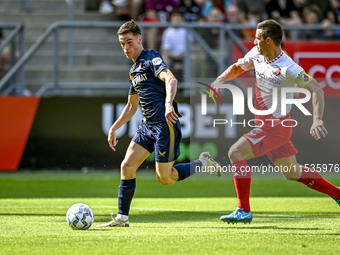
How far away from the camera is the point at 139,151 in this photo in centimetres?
652

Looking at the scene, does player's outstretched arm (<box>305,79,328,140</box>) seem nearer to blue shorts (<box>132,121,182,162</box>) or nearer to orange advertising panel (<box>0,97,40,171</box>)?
blue shorts (<box>132,121,182,162</box>)

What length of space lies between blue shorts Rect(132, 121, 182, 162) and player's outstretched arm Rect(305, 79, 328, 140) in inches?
60.4

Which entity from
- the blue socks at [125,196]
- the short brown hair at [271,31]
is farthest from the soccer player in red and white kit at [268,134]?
the blue socks at [125,196]

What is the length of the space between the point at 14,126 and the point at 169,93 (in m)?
7.57

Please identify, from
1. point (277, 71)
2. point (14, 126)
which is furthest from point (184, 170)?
point (14, 126)

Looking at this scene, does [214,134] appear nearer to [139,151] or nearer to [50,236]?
[139,151]

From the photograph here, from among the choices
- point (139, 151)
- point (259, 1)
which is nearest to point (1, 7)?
point (259, 1)

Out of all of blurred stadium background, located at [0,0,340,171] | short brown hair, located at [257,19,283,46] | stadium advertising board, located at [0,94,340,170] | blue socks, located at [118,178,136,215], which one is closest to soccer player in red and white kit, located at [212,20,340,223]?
short brown hair, located at [257,19,283,46]

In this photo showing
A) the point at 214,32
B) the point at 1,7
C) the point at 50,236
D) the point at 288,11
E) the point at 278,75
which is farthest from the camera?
the point at 1,7

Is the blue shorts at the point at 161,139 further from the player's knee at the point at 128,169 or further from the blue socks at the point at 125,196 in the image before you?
the blue socks at the point at 125,196

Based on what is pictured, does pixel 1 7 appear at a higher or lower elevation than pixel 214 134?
higher

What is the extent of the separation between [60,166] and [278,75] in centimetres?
763

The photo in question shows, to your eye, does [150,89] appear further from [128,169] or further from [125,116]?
[128,169]

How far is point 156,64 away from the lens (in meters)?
6.37
